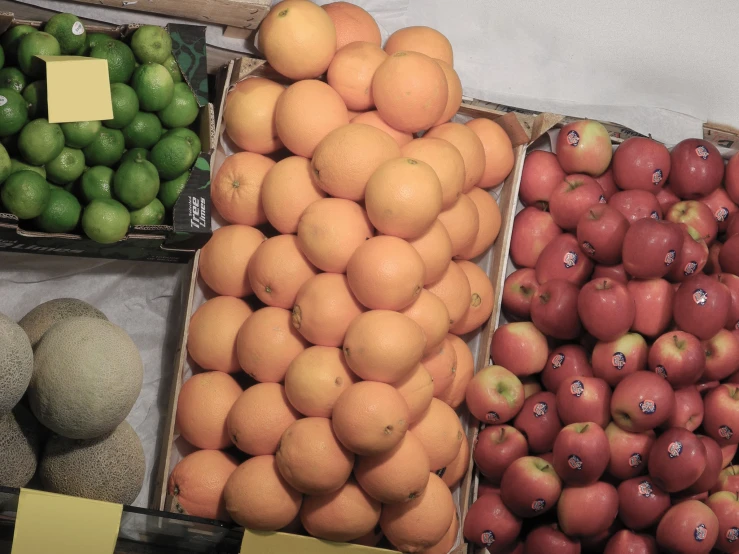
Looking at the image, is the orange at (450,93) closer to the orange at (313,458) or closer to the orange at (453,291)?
the orange at (453,291)

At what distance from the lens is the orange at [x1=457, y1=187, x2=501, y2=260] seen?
73.5 inches

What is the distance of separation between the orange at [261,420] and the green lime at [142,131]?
0.55 meters

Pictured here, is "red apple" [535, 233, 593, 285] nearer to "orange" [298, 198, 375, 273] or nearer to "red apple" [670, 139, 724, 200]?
"red apple" [670, 139, 724, 200]

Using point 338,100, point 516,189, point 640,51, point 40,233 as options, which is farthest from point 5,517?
point 640,51

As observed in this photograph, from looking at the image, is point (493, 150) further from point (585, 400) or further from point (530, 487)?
point (530, 487)

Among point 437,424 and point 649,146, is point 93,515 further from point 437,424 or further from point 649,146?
point 649,146

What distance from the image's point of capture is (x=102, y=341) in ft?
4.24

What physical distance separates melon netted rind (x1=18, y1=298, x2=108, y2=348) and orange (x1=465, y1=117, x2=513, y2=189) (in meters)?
0.96

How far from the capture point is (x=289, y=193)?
1.59 metres

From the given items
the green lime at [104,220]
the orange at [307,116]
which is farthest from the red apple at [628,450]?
the green lime at [104,220]

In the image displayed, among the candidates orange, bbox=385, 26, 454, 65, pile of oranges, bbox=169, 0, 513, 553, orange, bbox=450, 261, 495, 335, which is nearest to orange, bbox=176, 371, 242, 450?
pile of oranges, bbox=169, 0, 513, 553

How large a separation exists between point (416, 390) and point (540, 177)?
78 cm

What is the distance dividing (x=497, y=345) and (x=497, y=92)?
0.71 m

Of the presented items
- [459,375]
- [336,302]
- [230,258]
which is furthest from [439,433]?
[230,258]
